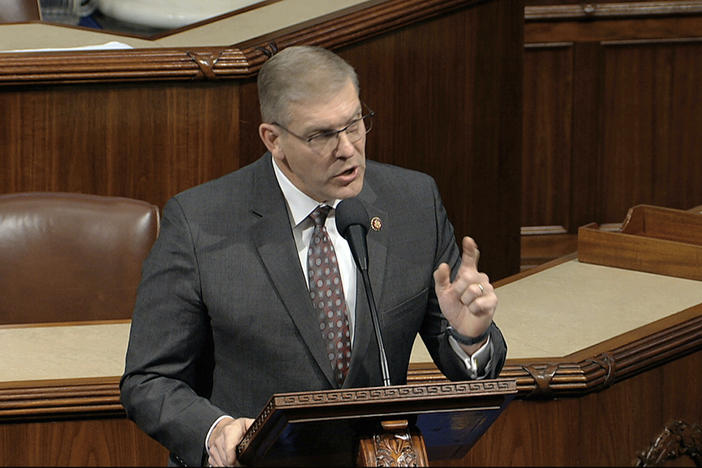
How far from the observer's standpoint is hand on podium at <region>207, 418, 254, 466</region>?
143cm

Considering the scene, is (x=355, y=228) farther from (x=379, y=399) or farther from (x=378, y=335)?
(x=379, y=399)

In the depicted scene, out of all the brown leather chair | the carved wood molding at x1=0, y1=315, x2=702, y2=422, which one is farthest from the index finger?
the brown leather chair

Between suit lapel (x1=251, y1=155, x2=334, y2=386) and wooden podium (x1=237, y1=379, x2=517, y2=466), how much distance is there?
30 cm

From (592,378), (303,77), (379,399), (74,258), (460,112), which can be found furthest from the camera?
(460,112)

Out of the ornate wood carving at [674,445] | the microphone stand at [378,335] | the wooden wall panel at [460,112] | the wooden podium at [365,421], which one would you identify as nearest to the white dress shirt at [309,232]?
the microphone stand at [378,335]

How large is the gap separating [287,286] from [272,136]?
0.21 meters

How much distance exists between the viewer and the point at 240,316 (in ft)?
5.40

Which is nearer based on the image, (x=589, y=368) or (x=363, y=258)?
(x=363, y=258)

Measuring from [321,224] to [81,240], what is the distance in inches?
35.4

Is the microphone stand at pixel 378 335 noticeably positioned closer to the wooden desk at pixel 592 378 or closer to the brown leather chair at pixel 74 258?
the wooden desk at pixel 592 378

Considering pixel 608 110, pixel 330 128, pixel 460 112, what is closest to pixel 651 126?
pixel 608 110

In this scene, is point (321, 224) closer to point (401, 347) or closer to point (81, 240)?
point (401, 347)

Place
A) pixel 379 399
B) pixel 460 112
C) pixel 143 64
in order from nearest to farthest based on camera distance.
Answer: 1. pixel 379 399
2. pixel 143 64
3. pixel 460 112

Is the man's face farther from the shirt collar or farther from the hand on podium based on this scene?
the hand on podium
